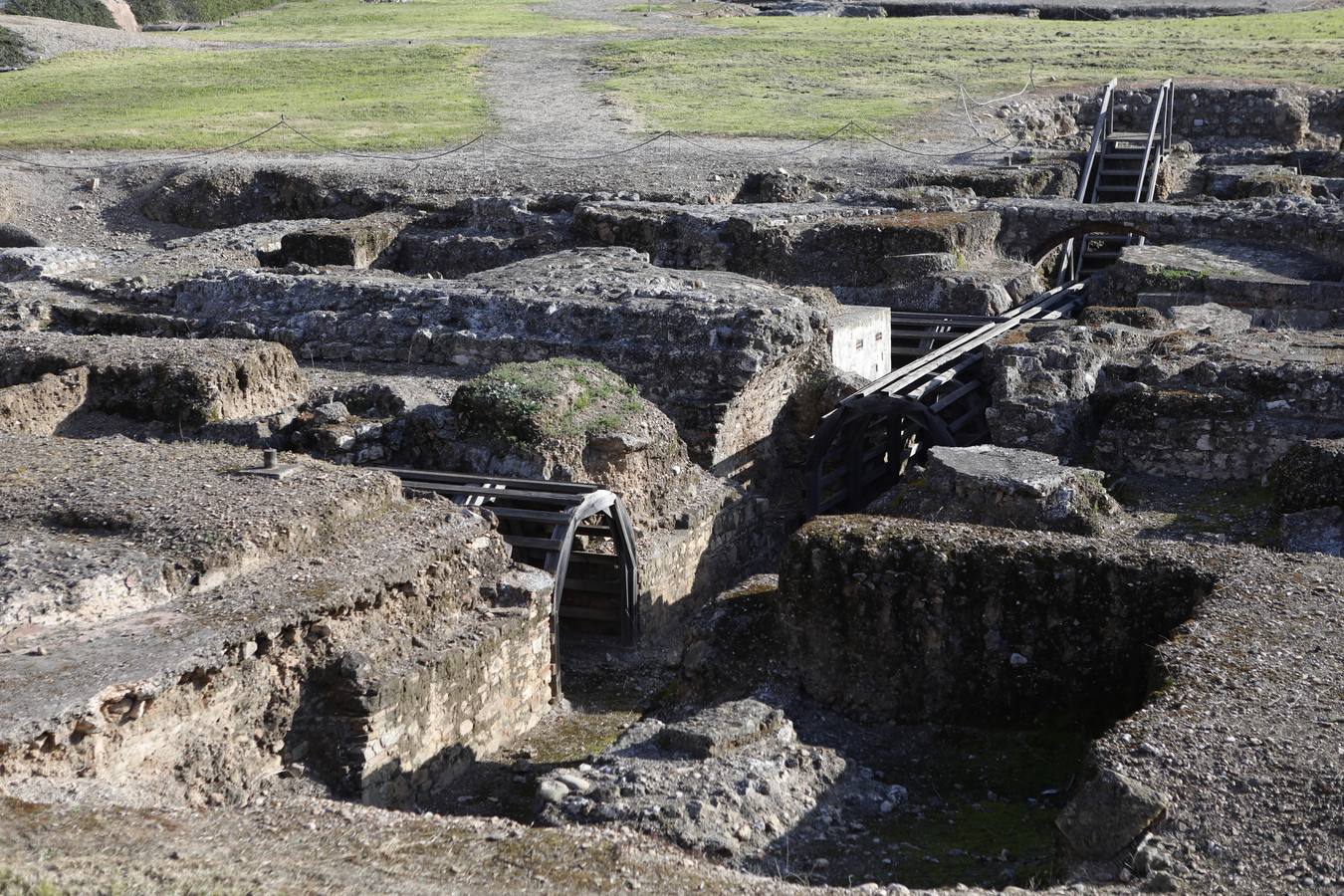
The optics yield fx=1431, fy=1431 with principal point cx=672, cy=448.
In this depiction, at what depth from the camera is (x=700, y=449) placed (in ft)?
36.2

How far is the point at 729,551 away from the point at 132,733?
19.0ft

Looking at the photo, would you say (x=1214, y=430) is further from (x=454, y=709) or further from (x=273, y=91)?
(x=273, y=91)

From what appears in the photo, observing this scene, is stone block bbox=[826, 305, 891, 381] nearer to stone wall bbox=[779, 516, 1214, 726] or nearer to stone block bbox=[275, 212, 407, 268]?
stone wall bbox=[779, 516, 1214, 726]

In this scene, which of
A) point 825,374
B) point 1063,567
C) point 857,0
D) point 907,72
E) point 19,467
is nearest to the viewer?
point 1063,567

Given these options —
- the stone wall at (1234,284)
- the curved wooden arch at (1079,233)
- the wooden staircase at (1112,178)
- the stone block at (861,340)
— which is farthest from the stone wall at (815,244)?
the wooden staircase at (1112,178)

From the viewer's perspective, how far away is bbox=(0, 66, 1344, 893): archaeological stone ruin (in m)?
5.02

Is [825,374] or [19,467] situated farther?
[825,374]

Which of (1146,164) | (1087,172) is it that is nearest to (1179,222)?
(1087,172)

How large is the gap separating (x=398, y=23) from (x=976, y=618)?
37263mm

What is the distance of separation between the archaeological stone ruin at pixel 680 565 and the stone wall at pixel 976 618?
2 centimetres

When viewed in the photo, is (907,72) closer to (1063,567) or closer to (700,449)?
(700,449)

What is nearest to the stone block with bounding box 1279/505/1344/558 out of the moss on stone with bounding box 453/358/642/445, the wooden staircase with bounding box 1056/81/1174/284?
the moss on stone with bounding box 453/358/642/445

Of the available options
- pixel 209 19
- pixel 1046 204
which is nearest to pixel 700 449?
pixel 1046 204

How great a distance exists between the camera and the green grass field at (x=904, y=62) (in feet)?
89.4
